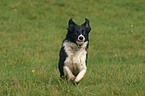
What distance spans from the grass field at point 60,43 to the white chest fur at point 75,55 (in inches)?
15.9

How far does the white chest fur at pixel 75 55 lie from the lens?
490 centimetres

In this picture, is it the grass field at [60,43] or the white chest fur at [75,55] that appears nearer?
the grass field at [60,43]

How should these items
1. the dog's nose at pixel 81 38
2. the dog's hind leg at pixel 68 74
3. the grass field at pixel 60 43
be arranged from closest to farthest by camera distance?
1. the grass field at pixel 60 43
2. the dog's nose at pixel 81 38
3. the dog's hind leg at pixel 68 74

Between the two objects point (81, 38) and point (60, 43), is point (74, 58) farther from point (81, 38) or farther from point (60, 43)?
point (60, 43)

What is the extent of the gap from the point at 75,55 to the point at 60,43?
5.59 m

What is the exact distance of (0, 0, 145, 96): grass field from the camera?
4445mm

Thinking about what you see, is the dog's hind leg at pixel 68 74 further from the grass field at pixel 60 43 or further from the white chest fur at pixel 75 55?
the grass field at pixel 60 43

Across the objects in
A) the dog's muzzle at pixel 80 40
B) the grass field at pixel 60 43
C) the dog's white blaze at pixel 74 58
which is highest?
the dog's muzzle at pixel 80 40

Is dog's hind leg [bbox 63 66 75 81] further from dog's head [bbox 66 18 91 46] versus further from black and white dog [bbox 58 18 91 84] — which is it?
dog's head [bbox 66 18 91 46]

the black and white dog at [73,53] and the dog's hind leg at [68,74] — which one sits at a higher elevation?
the black and white dog at [73,53]

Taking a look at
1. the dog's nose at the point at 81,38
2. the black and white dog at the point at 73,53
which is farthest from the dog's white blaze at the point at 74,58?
the dog's nose at the point at 81,38

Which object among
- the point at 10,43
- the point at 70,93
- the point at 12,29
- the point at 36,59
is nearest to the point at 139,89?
the point at 70,93

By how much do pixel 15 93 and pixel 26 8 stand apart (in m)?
12.5

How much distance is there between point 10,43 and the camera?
1018 centimetres
